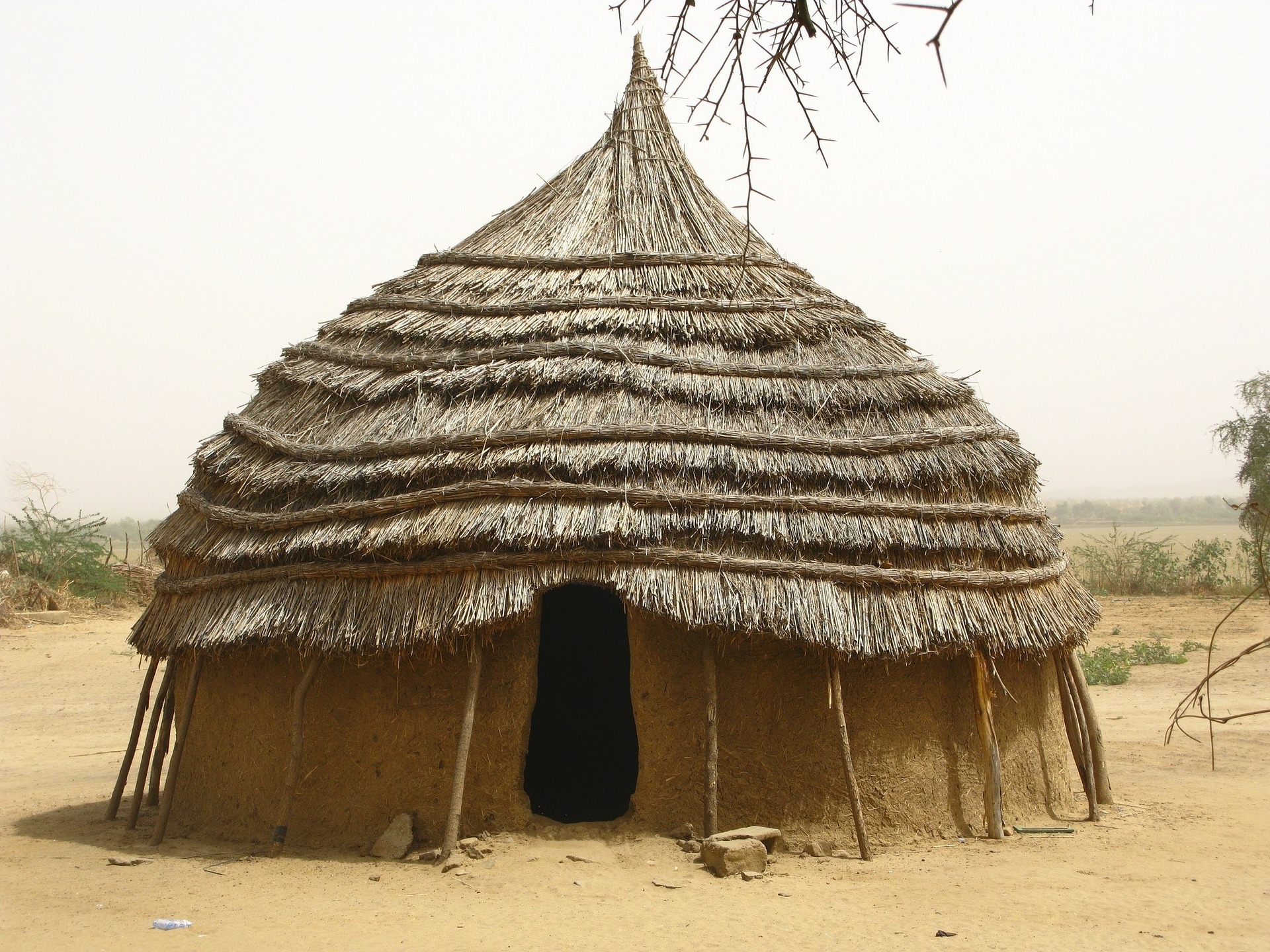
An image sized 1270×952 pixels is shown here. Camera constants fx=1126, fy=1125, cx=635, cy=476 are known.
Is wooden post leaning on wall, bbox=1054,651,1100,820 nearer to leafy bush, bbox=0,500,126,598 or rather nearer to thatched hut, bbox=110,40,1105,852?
thatched hut, bbox=110,40,1105,852

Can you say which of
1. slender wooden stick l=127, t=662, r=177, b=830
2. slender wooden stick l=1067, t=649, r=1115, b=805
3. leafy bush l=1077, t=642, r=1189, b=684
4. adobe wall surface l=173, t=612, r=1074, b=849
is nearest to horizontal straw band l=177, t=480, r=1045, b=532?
adobe wall surface l=173, t=612, r=1074, b=849

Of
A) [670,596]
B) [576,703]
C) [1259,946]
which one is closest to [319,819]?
[670,596]

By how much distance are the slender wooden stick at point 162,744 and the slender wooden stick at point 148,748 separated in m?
0.04

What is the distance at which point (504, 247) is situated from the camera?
29.6ft

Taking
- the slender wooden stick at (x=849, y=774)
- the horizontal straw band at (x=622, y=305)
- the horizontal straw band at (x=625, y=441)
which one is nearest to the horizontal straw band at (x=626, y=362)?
the horizontal straw band at (x=622, y=305)

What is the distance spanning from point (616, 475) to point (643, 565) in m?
0.63

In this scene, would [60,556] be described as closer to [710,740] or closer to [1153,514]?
[710,740]

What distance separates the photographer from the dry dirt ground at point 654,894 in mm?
5633

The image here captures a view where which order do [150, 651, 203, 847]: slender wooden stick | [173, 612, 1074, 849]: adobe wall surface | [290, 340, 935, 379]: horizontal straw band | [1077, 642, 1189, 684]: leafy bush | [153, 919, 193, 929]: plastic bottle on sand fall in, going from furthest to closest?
[1077, 642, 1189, 684]: leafy bush → [290, 340, 935, 379]: horizontal straw band → [150, 651, 203, 847]: slender wooden stick → [173, 612, 1074, 849]: adobe wall surface → [153, 919, 193, 929]: plastic bottle on sand

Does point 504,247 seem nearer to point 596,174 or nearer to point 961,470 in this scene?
point 596,174

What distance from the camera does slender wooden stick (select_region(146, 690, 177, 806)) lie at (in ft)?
27.8

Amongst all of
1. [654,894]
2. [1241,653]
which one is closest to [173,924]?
[654,894]

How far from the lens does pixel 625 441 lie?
7.14 m

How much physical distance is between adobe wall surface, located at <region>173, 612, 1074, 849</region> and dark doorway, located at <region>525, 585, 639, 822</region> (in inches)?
119
